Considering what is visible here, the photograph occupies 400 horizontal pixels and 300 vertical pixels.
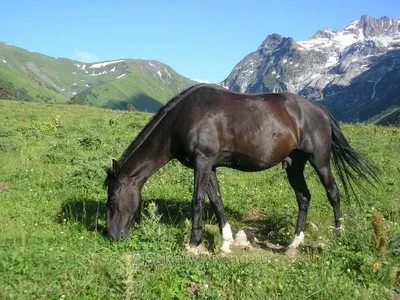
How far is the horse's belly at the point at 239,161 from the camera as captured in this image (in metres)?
6.93

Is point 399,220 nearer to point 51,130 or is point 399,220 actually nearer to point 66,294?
point 66,294

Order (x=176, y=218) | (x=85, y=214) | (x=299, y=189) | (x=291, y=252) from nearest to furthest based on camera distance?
(x=291, y=252) → (x=85, y=214) → (x=299, y=189) → (x=176, y=218)

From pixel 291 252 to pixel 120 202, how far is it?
3.07 metres

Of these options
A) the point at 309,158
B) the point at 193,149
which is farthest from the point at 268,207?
the point at 193,149

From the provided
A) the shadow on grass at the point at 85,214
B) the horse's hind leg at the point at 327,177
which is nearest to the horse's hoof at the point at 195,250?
the shadow on grass at the point at 85,214

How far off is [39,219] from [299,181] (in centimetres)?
522

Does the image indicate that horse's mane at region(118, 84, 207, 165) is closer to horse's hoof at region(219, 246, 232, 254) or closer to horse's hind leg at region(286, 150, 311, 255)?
horse's hoof at region(219, 246, 232, 254)

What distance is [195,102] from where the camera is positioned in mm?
6930

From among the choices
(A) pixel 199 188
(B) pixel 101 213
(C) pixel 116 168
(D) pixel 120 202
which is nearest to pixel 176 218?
(B) pixel 101 213

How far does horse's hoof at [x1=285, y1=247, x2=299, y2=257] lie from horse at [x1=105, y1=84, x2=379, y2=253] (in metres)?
0.03

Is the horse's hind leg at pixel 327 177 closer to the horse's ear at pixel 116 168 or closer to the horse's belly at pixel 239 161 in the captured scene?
the horse's belly at pixel 239 161

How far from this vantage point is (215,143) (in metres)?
6.67

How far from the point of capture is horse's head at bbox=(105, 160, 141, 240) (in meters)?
6.68

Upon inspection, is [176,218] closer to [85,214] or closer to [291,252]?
[85,214]
